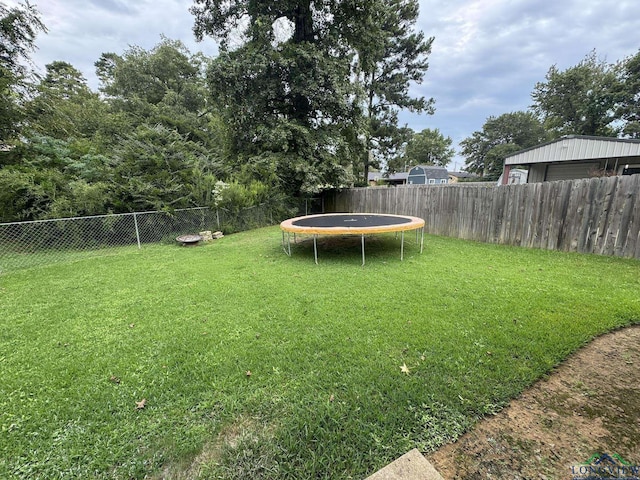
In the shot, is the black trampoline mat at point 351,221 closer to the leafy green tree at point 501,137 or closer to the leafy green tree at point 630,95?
the leafy green tree at point 630,95

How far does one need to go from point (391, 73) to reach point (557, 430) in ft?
54.4

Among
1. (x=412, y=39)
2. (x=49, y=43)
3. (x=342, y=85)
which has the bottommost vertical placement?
(x=342, y=85)

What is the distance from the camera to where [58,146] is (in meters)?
7.10

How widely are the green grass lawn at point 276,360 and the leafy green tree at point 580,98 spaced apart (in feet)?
89.1

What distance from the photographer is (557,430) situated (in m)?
1.43

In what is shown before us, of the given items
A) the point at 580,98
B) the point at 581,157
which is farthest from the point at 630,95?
the point at 581,157

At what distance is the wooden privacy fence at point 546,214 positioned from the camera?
4.15 meters

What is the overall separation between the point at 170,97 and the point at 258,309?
54.0 feet

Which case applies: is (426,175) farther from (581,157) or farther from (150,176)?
(150,176)

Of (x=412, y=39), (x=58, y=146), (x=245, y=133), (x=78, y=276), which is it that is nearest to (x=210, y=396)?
(x=78, y=276)

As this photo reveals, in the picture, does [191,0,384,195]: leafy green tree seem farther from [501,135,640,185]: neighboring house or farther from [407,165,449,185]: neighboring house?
[407,165,449,185]: neighboring house

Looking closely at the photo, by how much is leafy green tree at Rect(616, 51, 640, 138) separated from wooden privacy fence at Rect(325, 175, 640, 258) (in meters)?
24.7

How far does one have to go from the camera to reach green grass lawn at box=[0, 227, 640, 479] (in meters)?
1.39

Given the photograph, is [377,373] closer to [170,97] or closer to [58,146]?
[58,146]
